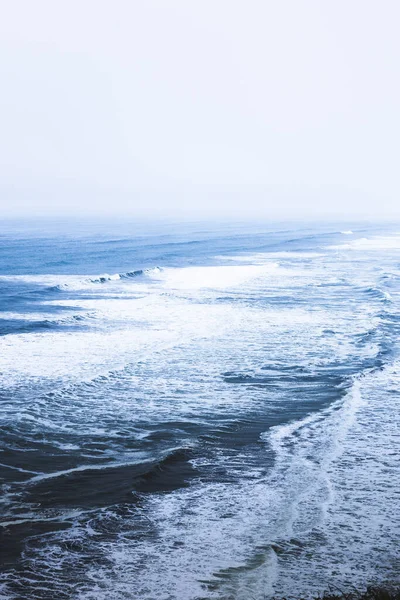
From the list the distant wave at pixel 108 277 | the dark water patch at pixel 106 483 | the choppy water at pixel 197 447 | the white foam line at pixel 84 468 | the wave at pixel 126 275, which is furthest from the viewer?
the wave at pixel 126 275

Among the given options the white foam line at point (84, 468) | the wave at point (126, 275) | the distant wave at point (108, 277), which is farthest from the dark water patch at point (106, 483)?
the wave at point (126, 275)

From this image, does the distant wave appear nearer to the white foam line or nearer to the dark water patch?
the white foam line

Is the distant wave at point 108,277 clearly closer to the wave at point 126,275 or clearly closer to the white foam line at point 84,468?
the wave at point 126,275

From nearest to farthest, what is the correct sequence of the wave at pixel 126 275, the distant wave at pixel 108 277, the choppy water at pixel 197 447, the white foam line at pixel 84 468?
the choppy water at pixel 197 447
the white foam line at pixel 84 468
the distant wave at pixel 108 277
the wave at pixel 126 275

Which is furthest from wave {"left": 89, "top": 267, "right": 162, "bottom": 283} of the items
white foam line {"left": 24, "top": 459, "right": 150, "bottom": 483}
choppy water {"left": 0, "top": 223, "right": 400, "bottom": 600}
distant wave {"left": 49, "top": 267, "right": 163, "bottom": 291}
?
white foam line {"left": 24, "top": 459, "right": 150, "bottom": 483}

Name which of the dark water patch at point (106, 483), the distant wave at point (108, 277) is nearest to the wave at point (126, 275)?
the distant wave at point (108, 277)

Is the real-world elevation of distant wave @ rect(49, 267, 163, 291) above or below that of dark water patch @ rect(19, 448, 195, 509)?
above

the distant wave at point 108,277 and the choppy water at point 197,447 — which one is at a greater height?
the distant wave at point 108,277

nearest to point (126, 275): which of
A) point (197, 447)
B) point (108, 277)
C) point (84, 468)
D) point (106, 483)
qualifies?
point (108, 277)

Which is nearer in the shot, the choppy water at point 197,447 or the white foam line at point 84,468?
the choppy water at point 197,447

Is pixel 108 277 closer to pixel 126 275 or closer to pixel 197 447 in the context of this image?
pixel 126 275
